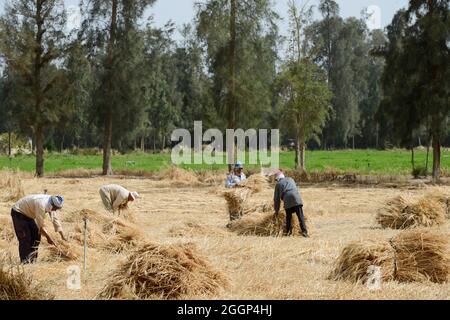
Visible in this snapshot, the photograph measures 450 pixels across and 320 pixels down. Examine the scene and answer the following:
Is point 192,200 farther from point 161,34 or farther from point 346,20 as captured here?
point 346,20

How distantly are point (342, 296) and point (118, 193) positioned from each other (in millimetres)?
7773

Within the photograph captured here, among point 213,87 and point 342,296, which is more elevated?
point 213,87

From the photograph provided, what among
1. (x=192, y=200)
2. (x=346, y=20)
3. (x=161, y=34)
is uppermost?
(x=346, y=20)

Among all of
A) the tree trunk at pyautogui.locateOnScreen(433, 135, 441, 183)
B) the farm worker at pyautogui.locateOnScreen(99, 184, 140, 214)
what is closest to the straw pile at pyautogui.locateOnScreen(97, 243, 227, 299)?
the farm worker at pyautogui.locateOnScreen(99, 184, 140, 214)

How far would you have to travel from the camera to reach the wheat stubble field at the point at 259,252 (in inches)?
317

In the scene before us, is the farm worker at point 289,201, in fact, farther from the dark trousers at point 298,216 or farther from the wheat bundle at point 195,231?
the wheat bundle at point 195,231

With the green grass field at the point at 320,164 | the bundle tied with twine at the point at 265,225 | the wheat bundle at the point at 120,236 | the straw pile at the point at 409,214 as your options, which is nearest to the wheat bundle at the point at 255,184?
the bundle tied with twine at the point at 265,225

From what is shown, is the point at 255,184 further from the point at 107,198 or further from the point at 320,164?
the point at 320,164

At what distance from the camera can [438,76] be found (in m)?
28.9

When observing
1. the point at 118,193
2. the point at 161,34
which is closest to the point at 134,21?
the point at 161,34

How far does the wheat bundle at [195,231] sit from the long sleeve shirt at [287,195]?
121 cm

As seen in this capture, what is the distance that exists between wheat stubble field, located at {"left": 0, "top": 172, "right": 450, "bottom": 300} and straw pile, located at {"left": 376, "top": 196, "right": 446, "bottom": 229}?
0.91 ft
